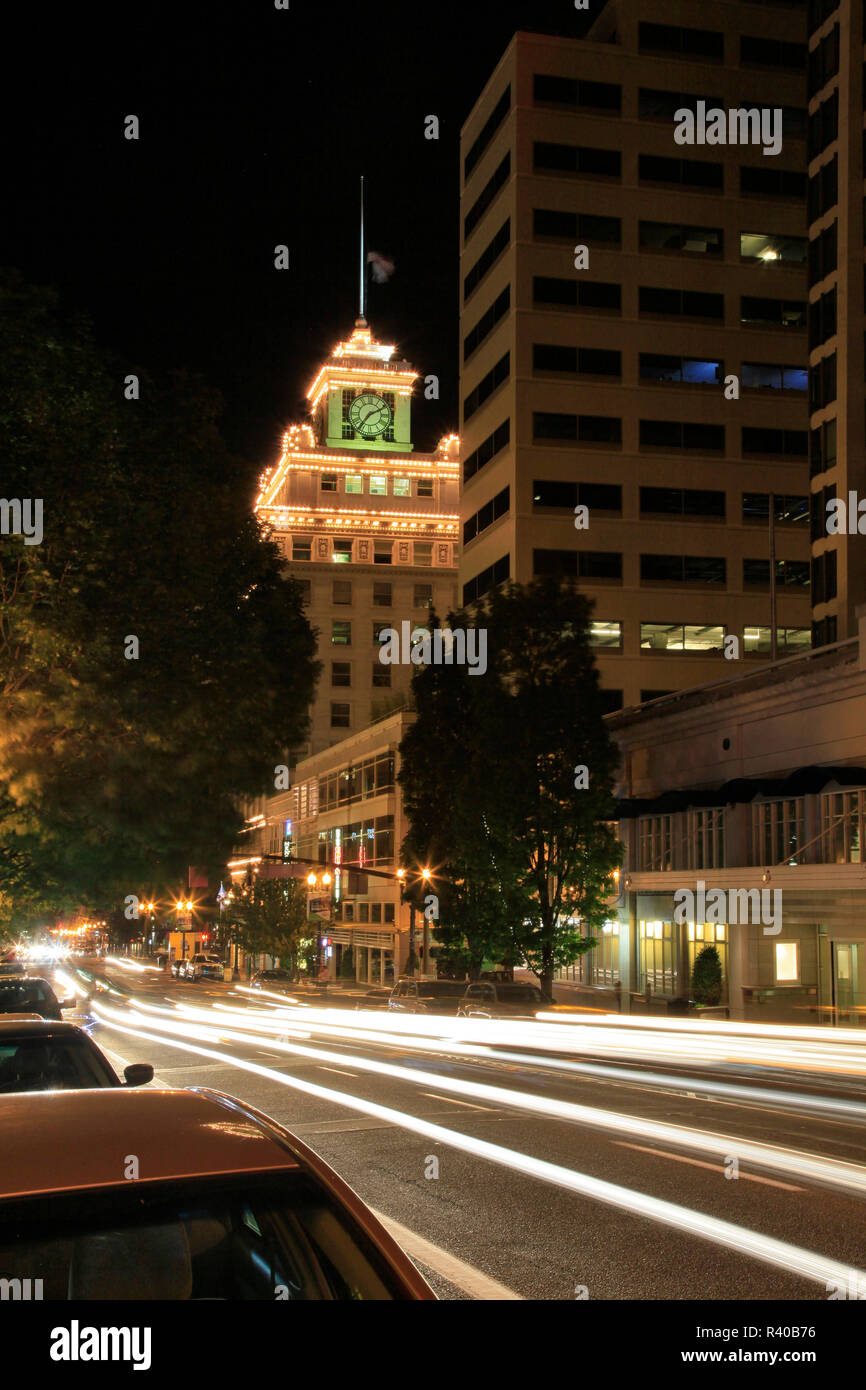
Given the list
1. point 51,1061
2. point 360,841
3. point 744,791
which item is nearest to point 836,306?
point 744,791

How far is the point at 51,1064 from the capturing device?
8.23m

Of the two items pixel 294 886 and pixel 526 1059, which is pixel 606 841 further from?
pixel 294 886

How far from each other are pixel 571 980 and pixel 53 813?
3365 cm

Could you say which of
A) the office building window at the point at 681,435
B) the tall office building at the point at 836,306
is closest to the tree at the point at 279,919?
the office building window at the point at 681,435

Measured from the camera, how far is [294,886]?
271 feet

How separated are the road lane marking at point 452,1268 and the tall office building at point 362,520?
4034 inches

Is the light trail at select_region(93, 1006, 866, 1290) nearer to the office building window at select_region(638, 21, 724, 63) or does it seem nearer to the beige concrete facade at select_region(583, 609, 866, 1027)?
the beige concrete facade at select_region(583, 609, 866, 1027)

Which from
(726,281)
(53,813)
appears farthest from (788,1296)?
(726,281)

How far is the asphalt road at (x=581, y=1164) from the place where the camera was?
7.99m

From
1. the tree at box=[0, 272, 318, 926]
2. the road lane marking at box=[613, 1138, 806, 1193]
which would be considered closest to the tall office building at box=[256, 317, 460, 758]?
the tree at box=[0, 272, 318, 926]

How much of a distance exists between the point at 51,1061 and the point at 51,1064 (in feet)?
0.09

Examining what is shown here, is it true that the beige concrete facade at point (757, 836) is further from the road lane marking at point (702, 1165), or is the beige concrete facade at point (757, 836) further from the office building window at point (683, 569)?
the office building window at point (683, 569)

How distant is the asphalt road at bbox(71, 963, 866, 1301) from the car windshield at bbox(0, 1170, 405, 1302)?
405 cm

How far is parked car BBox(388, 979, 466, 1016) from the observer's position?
37.6m
